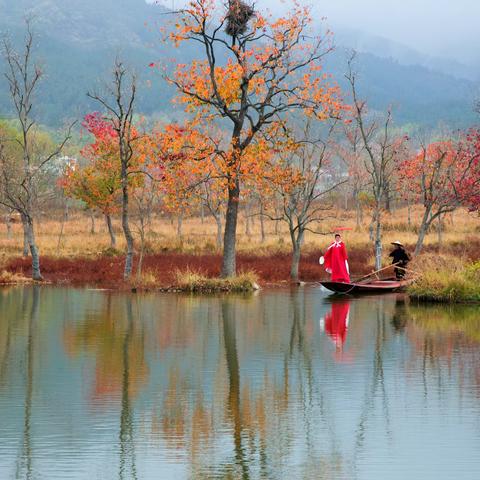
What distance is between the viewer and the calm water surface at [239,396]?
10.8 m

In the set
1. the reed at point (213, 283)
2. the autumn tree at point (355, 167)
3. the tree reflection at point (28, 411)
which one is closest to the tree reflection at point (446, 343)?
the tree reflection at point (28, 411)

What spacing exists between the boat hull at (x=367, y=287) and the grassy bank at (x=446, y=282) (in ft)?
6.21

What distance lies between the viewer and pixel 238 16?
33.5 m

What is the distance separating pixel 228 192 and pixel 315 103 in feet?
15.1

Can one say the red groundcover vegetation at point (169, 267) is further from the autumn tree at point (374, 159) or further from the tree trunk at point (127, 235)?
the autumn tree at point (374, 159)

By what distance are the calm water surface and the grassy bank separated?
2.63 m

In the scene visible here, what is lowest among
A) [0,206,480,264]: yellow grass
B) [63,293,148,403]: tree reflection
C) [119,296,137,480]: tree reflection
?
[119,296,137,480]: tree reflection

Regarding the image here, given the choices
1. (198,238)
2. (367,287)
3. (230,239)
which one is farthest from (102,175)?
(367,287)

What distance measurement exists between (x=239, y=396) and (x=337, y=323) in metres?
10.1

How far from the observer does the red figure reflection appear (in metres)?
21.3

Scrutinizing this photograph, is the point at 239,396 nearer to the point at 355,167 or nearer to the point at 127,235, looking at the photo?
the point at 127,235

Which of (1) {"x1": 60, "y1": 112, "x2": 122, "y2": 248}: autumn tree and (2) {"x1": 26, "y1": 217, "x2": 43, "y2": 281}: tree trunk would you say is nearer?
(2) {"x1": 26, "y1": 217, "x2": 43, "y2": 281}: tree trunk

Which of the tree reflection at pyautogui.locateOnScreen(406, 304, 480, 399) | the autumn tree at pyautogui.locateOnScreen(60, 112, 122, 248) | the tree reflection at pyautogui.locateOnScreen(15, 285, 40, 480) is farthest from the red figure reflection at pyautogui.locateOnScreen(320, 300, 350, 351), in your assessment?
the autumn tree at pyautogui.locateOnScreen(60, 112, 122, 248)

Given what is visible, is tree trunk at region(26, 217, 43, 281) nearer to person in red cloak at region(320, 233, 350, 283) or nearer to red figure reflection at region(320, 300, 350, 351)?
person in red cloak at region(320, 233, 350, 283)
